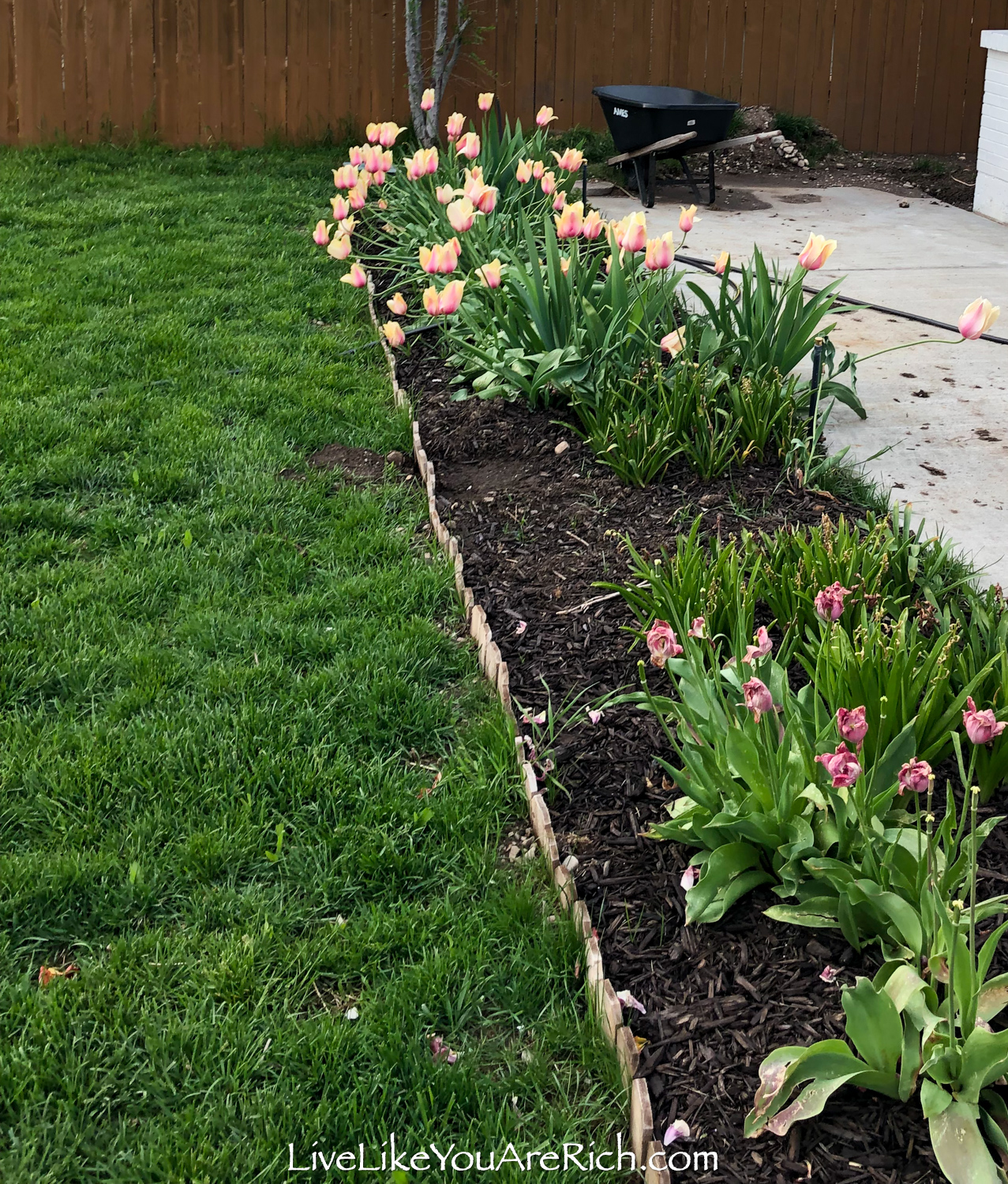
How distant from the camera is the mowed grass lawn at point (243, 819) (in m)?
1.80

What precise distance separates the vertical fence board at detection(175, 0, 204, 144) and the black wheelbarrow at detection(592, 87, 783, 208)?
10.5 ft

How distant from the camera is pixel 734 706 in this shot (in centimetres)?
215

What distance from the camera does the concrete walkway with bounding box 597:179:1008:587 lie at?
3.51 m

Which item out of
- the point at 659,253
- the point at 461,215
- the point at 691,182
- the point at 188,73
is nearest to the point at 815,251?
the point at 659,253

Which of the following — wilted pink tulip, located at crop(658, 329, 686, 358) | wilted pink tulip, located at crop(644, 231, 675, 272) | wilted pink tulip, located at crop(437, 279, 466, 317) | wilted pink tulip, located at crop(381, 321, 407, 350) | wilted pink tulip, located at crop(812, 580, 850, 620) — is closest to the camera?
wilted pink tulip, located at crop(812, 580, 850, 620)

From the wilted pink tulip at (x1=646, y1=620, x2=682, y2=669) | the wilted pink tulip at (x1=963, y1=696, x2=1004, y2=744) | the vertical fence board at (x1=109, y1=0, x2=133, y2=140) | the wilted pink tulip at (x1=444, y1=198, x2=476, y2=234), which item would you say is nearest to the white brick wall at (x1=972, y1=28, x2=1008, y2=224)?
the wilted pink tulip at (x1=444, y1=198, x2=476, y2=234)

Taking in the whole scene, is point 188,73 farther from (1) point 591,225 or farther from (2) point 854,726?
(2) point 854,726

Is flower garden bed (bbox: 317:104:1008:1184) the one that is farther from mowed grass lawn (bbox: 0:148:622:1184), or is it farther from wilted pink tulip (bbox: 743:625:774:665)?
mowed grass lawn (bbox: 0:148:622:1184)

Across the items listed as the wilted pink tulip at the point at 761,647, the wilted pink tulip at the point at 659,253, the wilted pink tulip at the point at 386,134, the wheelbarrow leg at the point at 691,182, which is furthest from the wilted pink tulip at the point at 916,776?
the wheelbarrow leg at the point at 691,182

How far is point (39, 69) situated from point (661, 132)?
15.7 ft

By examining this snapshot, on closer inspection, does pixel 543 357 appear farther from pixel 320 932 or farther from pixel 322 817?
pixel 320 932

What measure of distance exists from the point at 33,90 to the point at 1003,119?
7066 millimetres

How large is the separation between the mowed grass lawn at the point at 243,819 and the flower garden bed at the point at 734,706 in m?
0.16

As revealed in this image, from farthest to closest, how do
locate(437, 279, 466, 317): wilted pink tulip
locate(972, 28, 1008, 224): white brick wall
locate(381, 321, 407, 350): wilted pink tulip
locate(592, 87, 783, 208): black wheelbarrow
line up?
1. locate(972, 28, 1008, 224): white brick wall
2. locate(592, 87, 783, 208): black wheelbarrow
3. locate(381, 321, 407, 350): wilted pink tulip
4. locate(437, 279, 466, 317): wilted pink tulip
